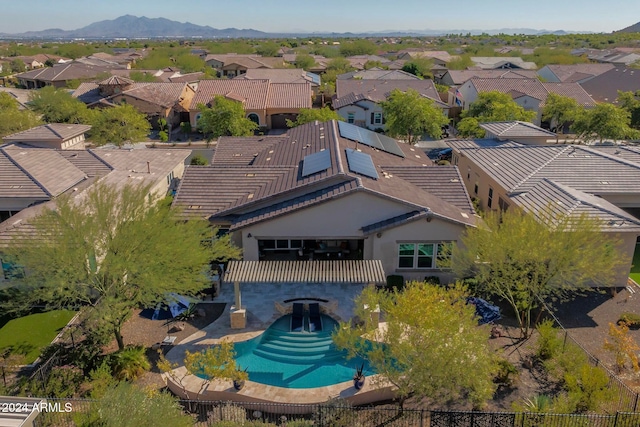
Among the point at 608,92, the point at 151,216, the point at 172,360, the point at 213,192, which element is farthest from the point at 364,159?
the point at 608,92

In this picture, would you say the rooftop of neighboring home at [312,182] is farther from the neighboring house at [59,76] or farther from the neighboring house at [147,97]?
the neighboring house at [59,76]

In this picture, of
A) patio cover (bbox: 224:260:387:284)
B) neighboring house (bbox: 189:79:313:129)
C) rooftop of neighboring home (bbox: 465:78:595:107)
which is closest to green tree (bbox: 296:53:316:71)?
neighboring house (bbox: 189:79:313:129)

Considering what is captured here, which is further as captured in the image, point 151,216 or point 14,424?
point 151,216

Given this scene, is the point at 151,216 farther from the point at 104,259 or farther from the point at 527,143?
the point at 527,143

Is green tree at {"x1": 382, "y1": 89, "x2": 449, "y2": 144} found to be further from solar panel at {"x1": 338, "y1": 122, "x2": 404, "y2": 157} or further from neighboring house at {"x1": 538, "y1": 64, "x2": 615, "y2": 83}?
neighboring house at {"x1": 538, "y1": 64, "x2": 615, "y2": 83}

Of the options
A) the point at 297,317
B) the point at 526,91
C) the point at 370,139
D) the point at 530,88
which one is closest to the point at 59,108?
the point at 370,139

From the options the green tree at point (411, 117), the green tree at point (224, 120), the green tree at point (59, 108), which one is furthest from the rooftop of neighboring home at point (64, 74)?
the green tree at point (411, 117)
